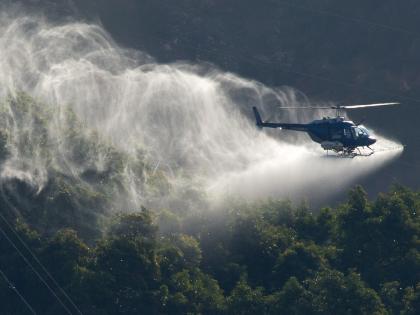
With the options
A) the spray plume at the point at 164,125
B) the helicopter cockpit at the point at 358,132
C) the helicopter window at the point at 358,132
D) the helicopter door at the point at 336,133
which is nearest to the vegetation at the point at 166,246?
the spray plume at the point at 164,125

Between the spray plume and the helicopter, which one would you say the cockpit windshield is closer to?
the helicopter

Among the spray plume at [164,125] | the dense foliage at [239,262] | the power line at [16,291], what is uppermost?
the spray plume at [164,125]

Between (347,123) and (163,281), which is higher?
(347,123)

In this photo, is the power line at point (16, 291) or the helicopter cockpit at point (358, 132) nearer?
the power line at point (16, 291)

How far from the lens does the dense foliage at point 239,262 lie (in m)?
146

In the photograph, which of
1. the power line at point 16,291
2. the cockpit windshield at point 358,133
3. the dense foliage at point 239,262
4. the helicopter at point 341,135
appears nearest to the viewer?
the dense foliage at point 239,262

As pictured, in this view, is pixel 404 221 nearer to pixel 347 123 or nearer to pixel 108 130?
pixel 347 123

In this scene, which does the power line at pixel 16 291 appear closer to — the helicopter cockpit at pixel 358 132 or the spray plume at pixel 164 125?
the spray plume at pixel 164 125

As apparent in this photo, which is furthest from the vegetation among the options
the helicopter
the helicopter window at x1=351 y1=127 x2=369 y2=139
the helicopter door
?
the helicopter door

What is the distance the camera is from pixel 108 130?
184 meters

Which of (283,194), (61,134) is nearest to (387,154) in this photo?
(283,194)

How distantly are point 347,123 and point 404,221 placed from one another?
1474 cm

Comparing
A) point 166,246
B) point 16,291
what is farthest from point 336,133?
point 16,291

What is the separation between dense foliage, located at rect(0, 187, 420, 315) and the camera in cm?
14625
